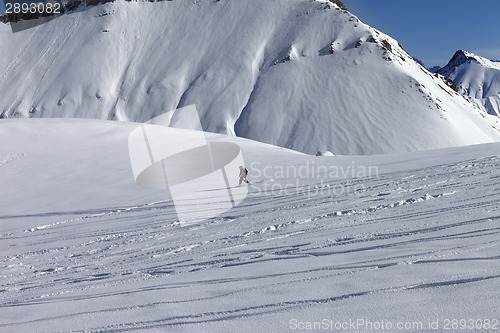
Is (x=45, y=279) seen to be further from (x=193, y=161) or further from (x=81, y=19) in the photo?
(x=81, y=19)

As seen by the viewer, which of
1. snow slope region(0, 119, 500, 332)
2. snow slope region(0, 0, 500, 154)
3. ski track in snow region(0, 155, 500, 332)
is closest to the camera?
snow slope region(0, 119, 500, 332)

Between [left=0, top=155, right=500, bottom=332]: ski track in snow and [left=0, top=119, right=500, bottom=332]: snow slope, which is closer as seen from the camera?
[left=0, top=119, right=500, bottom=332]: snow slope

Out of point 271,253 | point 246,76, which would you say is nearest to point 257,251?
point 271,253

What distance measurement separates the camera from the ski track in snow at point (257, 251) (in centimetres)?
482

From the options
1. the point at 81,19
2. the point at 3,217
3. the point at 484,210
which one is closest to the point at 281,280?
the point at 484,210

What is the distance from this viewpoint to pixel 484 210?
7.53 metres

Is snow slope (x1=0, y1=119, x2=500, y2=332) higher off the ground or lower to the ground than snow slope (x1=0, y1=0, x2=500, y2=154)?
higher

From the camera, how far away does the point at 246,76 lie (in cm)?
8294

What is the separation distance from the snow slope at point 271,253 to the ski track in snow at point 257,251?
0.10 ft

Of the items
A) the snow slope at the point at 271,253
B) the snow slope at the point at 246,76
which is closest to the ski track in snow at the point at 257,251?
the snow slope at the point at 271,253

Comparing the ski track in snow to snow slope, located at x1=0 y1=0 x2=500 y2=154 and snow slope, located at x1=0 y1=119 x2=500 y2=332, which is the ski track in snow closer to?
snow slope, located at x1=0 y1=119 x2=500 y2=332

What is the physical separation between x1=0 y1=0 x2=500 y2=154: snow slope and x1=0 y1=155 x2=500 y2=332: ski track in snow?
171 ft

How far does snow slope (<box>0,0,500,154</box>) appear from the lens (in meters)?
68.2

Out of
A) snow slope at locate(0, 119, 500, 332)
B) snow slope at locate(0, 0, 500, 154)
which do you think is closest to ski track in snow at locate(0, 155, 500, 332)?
snow slope at locate(0, 119, 500, 332)
